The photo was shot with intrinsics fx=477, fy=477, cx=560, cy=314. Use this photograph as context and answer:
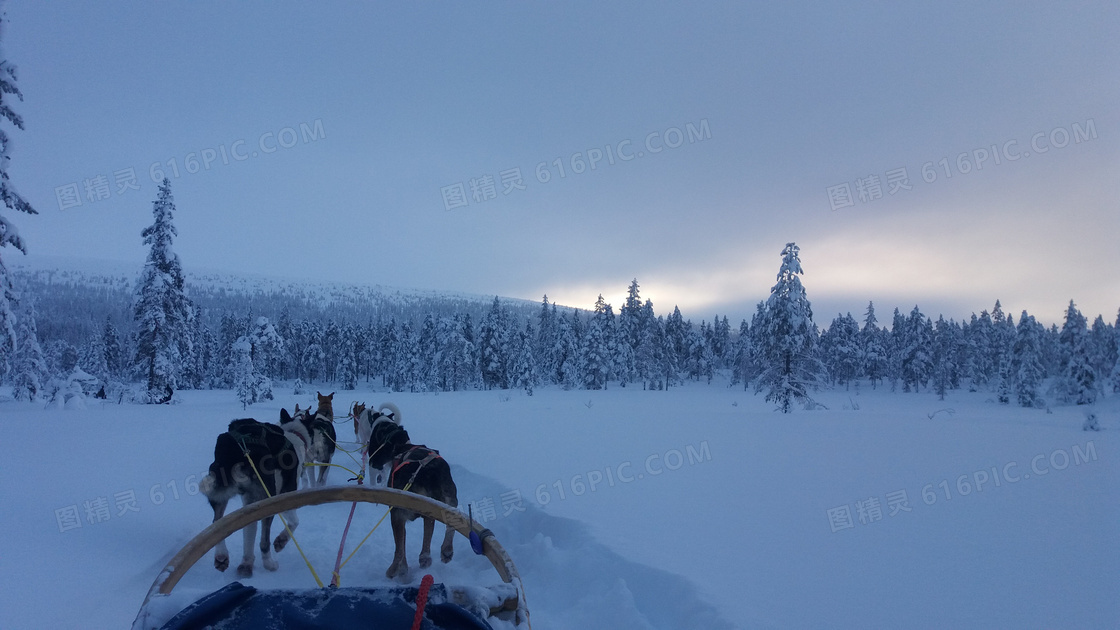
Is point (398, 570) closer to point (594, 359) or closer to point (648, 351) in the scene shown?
point (594, 359)

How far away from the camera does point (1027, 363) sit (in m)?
52.0

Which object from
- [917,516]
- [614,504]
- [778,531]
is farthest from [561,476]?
[917,516]

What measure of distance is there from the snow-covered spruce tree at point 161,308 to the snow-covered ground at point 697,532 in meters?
23.1

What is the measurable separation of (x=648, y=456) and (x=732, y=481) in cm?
213

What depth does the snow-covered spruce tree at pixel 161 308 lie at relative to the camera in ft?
89.9

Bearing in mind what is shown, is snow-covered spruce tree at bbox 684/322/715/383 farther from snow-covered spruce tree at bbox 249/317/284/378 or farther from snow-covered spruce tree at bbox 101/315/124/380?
snow-covered spruce tree at bbox 101/315/124/380

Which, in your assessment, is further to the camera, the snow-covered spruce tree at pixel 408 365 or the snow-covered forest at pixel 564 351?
the snow-covered spruce tree at pixel 408 365

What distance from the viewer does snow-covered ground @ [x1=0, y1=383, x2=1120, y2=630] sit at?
3.60 meters

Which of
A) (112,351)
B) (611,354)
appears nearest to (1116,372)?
(611,354)

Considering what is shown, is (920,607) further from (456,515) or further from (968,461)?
(968,461)

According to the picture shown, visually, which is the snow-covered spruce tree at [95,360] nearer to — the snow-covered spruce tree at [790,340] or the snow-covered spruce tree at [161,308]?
the snow-covered spruce tree at [161,308]

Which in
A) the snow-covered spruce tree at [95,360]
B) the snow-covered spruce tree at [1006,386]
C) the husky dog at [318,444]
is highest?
the snow-covered spruce tree at [95,360]

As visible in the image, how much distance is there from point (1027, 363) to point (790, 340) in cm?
4495

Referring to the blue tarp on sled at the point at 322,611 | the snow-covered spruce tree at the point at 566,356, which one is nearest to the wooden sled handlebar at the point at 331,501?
the blue tarp on sled at the point at 322,611
